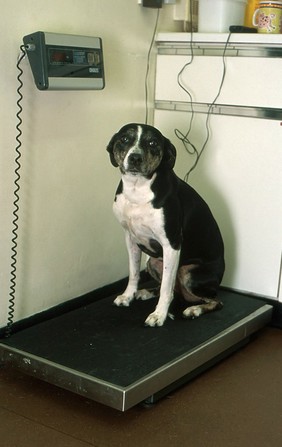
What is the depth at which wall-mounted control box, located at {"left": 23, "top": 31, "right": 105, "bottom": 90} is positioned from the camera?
215 centimetres

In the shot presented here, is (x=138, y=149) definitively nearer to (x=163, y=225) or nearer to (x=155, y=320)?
(x=163, y=225)

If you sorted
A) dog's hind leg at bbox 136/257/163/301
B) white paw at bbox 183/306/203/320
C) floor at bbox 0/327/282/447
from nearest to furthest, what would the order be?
floor at bbox 0/327/282/447 < white paw at bbox 183/306/203/320 < dog's hind leg at bbox 136/257/163/301

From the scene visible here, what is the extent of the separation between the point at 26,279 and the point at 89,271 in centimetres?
39

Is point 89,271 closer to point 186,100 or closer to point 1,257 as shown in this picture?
point 1,257

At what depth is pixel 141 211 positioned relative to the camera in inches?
92.0

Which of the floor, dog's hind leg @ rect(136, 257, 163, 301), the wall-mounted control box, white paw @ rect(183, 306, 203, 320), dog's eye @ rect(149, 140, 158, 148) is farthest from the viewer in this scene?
dog's hind leg @ rect(136, 257, 163, 301)

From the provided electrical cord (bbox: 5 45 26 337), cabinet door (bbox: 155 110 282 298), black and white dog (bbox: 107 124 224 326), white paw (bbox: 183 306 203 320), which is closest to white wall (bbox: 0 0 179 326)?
electrical cord (bbox: 5 45 26 337)

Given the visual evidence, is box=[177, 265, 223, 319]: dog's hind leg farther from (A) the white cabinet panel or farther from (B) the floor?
(A) the white cabinet panel

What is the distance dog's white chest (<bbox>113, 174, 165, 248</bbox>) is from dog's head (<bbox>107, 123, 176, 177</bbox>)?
0.06 meters

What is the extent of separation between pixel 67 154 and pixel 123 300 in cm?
61

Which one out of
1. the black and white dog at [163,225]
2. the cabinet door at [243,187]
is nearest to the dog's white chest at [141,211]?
the black and white dog at [163,225]

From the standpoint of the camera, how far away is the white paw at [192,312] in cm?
248

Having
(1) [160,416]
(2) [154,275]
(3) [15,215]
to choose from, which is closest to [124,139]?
(3) [15,215]

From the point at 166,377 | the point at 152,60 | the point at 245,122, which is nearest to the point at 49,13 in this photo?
the point at 152,60
